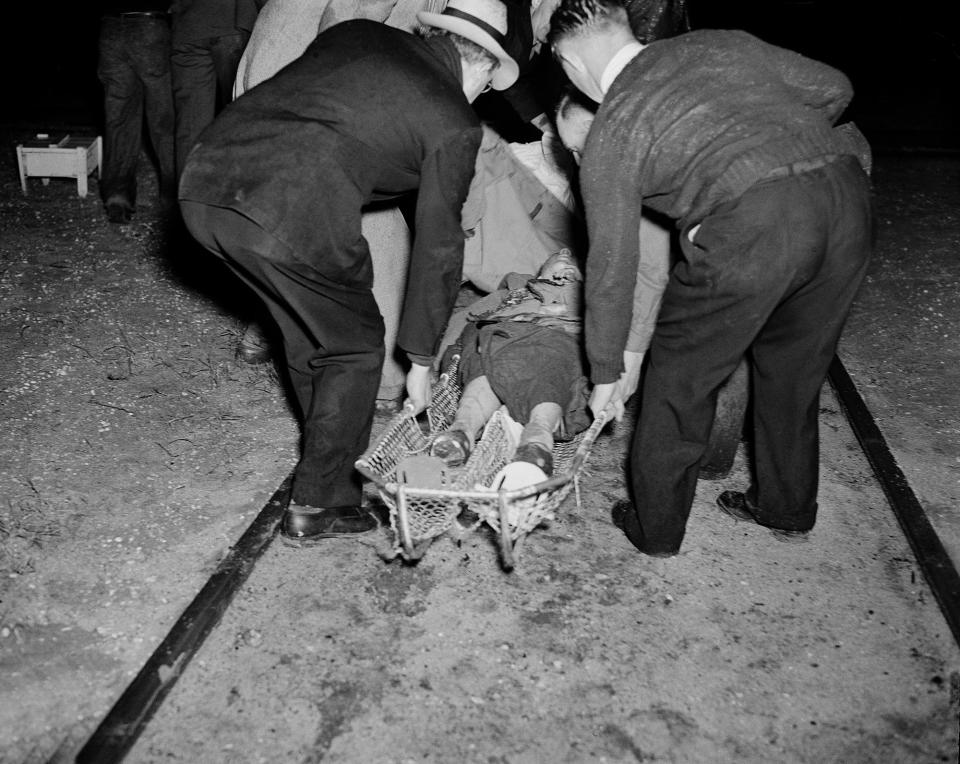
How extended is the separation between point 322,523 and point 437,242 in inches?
44.2

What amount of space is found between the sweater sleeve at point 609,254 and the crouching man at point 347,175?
17.6 inches

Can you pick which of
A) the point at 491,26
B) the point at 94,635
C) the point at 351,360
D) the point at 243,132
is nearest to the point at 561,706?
the point at 351,360

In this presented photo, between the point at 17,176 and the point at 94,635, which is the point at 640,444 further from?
the point at 17,176

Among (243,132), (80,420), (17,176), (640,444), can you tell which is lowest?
(17,176)

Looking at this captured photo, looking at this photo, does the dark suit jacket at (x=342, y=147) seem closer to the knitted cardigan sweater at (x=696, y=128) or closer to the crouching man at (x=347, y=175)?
the crouching man at (x=347, y=175)

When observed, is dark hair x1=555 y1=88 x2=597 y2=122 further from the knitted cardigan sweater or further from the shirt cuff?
the shirt cuff

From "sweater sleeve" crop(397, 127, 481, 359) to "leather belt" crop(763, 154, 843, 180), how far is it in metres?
0.89

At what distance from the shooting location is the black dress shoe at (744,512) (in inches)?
132

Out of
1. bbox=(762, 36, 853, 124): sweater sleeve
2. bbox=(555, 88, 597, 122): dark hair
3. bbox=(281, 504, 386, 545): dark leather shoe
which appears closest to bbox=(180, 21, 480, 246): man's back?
bbox=(555, 88, 597, 122): dark hair

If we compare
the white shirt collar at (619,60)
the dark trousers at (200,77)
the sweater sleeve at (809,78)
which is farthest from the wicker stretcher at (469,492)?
the dark trousers at (200,77)

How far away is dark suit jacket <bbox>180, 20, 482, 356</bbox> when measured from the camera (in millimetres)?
2662

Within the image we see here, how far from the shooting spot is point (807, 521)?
3.29 meters

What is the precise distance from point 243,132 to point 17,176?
245 inches

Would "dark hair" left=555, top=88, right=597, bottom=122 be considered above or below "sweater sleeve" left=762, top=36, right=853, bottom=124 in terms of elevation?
below
